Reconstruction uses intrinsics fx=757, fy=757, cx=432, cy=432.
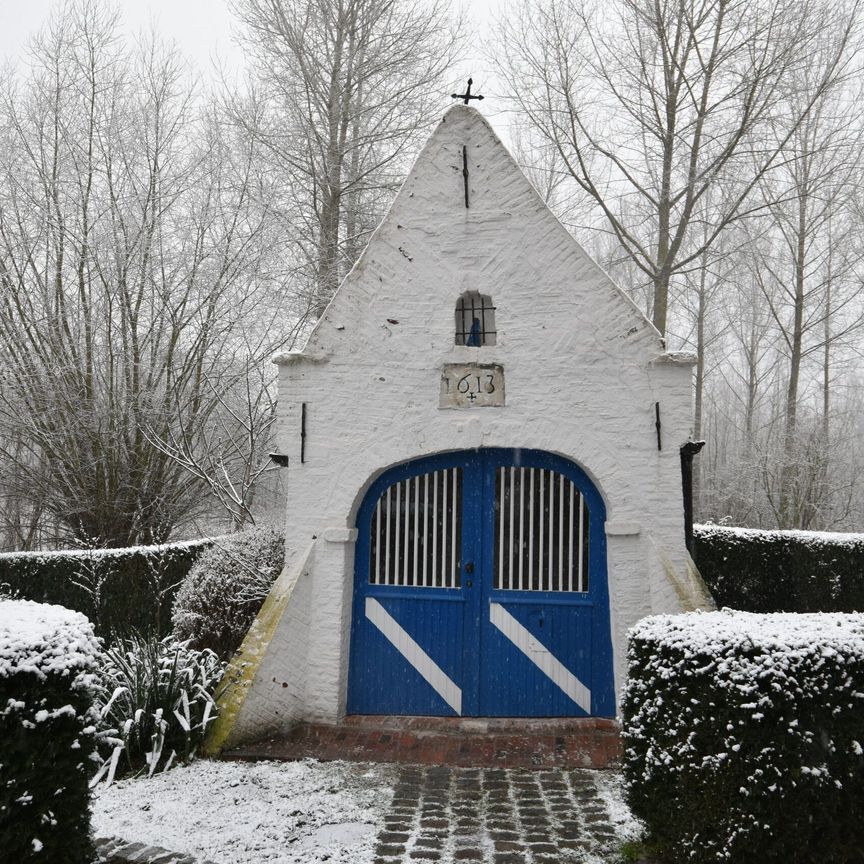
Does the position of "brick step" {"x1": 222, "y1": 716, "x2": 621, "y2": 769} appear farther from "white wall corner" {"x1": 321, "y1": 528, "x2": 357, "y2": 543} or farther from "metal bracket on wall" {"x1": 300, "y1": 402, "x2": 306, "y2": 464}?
"metal bracket on wall" {"x1": 300, "y1": 402, "x2": 306, "y2": 464}

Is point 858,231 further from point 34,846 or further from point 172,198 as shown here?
point 34,846

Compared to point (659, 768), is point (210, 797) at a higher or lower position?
lower

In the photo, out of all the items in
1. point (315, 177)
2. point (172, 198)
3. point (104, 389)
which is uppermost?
point (315, 177)

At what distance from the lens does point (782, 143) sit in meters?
13.9

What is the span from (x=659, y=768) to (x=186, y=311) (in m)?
10.8

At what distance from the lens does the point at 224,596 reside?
691 cm

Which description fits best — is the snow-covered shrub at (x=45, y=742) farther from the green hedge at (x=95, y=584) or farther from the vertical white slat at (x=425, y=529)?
the green hedge at (x=95, y=584)

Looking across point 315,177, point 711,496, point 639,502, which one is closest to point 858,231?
point 711,496

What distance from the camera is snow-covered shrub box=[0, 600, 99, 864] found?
127 inches

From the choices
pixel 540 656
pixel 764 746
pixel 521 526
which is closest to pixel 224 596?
pixel 521 526

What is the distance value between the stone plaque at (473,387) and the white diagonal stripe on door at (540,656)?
1.75 metres

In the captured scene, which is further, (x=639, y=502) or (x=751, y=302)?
(x=751, y=302)

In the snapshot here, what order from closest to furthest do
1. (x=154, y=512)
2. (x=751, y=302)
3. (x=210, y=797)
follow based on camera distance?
(x=210, y=797), (x=154, y=512), (x=751, y=302)

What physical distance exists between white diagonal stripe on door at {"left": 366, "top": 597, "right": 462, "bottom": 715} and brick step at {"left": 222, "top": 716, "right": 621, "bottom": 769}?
0.65ft
